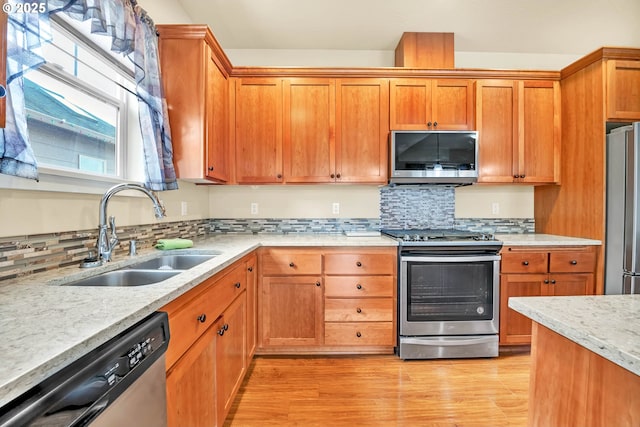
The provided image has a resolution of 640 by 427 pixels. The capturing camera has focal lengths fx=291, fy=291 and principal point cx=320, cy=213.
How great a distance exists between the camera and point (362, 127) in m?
2.58

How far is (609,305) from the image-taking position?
0.78 metres

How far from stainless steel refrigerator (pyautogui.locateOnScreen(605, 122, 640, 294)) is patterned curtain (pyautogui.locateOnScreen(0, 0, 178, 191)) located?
3.22 metres

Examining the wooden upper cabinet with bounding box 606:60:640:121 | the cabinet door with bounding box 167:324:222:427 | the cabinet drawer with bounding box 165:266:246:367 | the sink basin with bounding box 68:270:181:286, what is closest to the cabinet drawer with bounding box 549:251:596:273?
the wooden upper cabinet with bounding box 606:60:640:121

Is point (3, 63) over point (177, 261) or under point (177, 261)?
over

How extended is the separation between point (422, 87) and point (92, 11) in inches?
91.6

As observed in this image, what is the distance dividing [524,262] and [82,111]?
3.14m

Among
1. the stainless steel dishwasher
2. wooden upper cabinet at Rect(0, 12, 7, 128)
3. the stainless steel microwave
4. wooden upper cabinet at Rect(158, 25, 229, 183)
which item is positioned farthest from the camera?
the stainless steel microwave

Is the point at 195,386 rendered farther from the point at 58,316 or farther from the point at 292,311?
the point at 292,311

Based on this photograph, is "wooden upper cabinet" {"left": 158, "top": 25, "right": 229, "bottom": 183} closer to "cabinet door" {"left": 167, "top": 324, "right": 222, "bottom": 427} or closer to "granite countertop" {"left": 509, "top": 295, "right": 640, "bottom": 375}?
"cabinet door" {"left": 167, "top": 324, "right": 222, "bottom": 427}

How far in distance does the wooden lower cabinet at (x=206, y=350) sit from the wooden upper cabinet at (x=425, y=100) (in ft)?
6.13

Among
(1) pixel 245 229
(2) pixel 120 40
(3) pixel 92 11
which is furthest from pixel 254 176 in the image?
(3) pixel 92 11

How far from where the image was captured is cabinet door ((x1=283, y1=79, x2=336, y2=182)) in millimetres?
2566

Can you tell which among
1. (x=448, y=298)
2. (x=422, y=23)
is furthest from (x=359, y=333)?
(x=422, y=23)

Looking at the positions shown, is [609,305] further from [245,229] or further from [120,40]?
[245,229]
